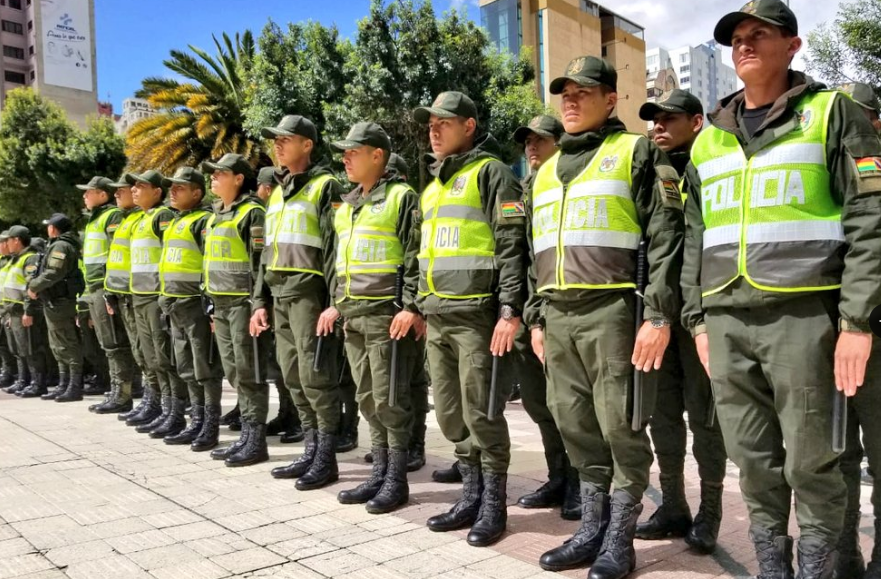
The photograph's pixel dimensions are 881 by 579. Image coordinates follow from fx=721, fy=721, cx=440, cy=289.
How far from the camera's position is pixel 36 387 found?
988cm

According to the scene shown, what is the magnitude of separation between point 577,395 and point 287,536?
68.3 inches

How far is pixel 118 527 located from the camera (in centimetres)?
404

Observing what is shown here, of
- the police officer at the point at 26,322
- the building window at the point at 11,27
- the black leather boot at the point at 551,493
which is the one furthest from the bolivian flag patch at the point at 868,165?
the building window at the point at 11,27

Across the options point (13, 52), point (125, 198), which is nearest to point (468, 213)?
point (125, 198)

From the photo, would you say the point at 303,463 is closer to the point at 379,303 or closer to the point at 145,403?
the point at 379,303

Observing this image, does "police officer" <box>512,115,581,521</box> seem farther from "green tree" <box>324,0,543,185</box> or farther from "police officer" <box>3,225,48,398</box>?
"green tree" <box>324,0,543,185</box>

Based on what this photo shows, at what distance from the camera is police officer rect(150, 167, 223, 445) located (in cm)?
608

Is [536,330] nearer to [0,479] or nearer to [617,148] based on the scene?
[617,148]

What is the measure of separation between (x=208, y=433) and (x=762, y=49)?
16.7 ft

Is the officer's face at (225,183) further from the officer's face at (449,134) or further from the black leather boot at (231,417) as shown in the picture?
the black leather boot at (231,417)

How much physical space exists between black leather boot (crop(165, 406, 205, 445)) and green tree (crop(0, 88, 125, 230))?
2110cm

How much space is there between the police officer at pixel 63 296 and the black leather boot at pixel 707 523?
8.01m

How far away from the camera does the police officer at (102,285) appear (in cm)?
775

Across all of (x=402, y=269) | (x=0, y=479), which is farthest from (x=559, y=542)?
(x=0, y=479)
